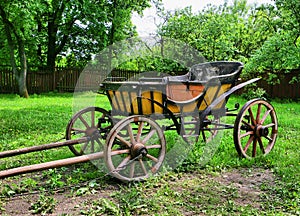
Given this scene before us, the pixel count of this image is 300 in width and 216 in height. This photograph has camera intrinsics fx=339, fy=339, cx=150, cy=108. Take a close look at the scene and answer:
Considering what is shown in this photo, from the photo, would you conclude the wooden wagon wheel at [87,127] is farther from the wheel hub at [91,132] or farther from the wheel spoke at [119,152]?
the wheel spoke at [119,152]

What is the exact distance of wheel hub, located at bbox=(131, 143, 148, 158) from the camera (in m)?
3.71

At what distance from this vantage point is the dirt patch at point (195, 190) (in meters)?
3.23

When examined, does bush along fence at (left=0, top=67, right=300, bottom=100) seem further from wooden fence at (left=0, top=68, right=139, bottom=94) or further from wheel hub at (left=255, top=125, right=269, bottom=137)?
wheel hub at (left=255, top=125, right=269, bottom=137)

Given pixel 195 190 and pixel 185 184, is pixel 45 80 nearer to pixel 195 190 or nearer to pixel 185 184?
pixel 185 184

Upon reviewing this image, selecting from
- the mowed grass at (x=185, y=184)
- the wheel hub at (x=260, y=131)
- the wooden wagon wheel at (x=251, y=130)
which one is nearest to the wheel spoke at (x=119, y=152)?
the mowed grass at (x=185, y=184)

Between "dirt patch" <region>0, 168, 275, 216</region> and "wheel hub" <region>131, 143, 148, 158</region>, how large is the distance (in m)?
0.42

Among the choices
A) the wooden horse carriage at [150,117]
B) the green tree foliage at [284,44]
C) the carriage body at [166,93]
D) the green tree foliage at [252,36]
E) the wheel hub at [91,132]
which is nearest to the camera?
the wooden horse carriage at [150,117]

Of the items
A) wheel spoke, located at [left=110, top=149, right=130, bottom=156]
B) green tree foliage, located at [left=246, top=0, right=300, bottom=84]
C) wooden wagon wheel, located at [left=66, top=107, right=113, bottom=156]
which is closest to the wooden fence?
green tree foliage, located at [left=246, top=0, right=300, bottom=84]

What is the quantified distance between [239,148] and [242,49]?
16347 millimetres

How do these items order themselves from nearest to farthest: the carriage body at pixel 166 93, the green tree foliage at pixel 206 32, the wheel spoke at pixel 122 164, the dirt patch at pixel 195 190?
the dirt patch at pixel 195 190
the wheel spoke at pixel 122 164
the carriage body at pixel 166 93
the green tree foliage at pixel 206 32

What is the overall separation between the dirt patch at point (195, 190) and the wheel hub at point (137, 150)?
42 centimetres

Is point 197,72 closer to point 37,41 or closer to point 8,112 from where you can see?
point 8,112

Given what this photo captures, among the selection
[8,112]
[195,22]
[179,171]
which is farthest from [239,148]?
[195,22]

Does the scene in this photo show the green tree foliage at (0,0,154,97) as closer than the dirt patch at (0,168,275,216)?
No
